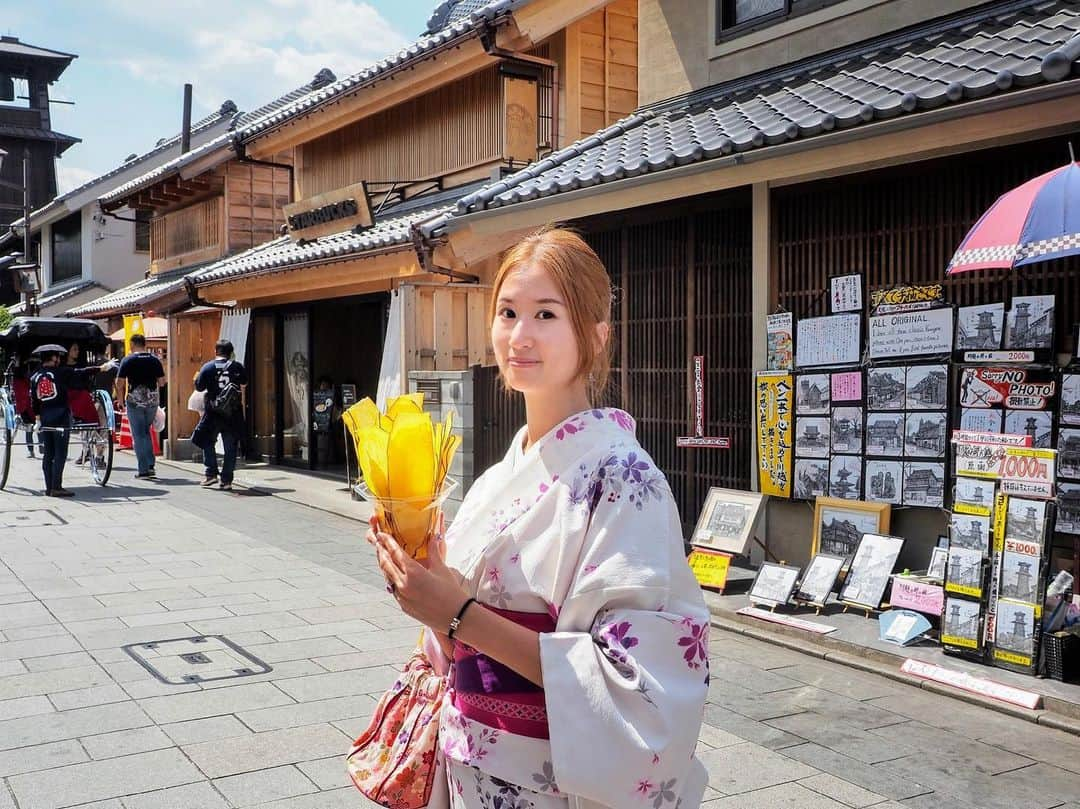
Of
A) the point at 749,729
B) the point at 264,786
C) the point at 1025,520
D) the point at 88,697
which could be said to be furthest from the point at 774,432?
the point at 88,697

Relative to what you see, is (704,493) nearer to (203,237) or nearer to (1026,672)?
(1026,672)

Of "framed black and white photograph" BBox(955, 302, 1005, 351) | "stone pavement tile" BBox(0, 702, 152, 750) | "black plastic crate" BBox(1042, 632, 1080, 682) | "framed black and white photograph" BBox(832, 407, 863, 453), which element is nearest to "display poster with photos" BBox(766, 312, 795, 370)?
"framed black and white photograph" BBox(832, 407, 863, 453)

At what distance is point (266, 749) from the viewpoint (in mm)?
4738

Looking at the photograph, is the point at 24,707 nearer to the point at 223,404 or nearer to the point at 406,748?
the point at 406,748

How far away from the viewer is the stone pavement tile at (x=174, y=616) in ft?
23.6

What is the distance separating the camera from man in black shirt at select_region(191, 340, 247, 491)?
14.8 meters

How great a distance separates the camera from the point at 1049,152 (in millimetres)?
6602

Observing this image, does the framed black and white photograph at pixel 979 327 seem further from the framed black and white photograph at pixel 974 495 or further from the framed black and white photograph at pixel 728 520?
the framed black and white photograph at pixel 728 520

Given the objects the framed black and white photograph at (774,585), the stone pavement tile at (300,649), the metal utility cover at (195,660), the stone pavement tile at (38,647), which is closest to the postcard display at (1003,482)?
the framed black and white photograph at (774,585)

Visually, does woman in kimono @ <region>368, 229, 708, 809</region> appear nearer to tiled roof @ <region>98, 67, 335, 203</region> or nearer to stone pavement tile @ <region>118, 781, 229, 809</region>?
stone pavement tile @ <region>118, 781, 229, 809</region>

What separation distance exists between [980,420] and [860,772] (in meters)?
3.39

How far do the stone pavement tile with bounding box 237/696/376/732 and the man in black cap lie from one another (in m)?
9.88

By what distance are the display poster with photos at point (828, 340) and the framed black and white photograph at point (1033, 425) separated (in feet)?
4.65

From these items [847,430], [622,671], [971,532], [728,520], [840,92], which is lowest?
[728,520]
